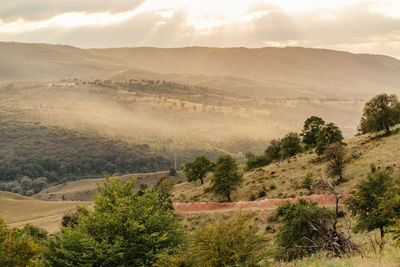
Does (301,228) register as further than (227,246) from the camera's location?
Yes

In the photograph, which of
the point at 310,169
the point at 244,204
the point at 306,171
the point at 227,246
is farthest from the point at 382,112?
the point at 227,246

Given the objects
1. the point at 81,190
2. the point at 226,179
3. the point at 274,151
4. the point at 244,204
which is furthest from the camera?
the point at 81,190

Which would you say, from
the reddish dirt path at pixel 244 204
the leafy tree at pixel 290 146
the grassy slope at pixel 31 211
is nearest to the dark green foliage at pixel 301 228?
the reddish dirt path at pixel 244 204

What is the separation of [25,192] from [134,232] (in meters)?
157

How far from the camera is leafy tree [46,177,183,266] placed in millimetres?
20280

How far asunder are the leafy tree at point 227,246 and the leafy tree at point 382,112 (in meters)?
44.9

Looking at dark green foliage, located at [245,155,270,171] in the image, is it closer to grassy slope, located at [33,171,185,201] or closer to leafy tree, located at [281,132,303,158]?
leafy tree, located at [281,132,303,158]

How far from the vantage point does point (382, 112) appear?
53.9m

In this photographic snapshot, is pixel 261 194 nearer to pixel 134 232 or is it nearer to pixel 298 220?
pixel 298 220

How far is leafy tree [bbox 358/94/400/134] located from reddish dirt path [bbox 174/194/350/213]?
19.3m

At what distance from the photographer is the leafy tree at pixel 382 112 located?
175ft

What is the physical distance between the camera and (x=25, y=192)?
160 meters

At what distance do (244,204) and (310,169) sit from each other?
11.9 m

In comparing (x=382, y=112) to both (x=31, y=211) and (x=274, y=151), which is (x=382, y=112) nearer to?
(x=274, y=151)
